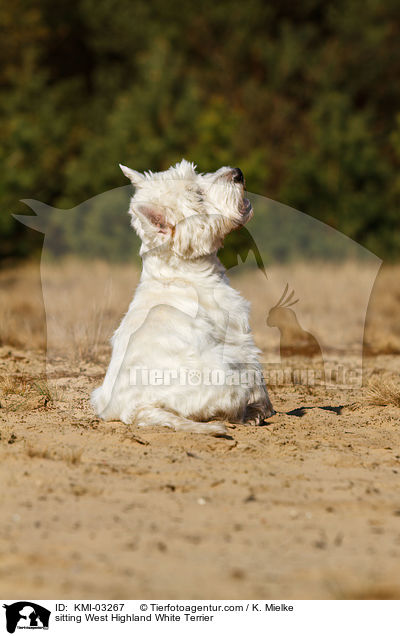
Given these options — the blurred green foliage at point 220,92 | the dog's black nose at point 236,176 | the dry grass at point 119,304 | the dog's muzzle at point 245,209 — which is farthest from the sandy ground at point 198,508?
the blurred green foliage at point 220,92

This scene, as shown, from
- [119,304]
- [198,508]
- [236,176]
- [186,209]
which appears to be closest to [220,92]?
[119,304]

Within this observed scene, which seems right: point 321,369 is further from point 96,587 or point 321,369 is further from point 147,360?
point 96,587

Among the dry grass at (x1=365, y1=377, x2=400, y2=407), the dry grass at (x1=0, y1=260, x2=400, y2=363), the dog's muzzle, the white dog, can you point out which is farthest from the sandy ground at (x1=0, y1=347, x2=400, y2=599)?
the dry grass at (x1=0, y1=260, x2=400, y2=363)

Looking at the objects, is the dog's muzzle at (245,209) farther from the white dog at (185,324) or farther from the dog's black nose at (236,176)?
the dog's black nose at (236,176)

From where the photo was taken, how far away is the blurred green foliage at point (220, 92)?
23.2m

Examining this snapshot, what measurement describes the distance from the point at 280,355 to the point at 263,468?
5035mm

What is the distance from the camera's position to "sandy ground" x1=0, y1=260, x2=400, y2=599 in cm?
307

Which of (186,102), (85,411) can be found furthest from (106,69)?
(85,411)

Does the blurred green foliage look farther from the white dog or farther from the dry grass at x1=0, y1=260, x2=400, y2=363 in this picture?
the white dog
